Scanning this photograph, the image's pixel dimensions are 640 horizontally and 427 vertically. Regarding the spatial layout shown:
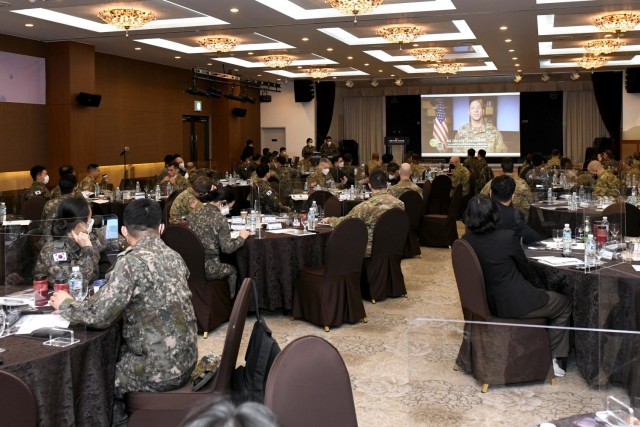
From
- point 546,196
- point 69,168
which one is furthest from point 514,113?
point 69,168

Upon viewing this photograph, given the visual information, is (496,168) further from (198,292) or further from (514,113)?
(198,292)

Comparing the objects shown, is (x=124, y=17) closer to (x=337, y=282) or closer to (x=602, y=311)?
(x=337, y=282)

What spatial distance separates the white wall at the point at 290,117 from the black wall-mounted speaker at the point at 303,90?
1.33 feet

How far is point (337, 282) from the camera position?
6.11m

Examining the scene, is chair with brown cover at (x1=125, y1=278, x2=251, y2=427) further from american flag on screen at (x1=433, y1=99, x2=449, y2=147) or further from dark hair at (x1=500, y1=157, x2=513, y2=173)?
american flag on screen at (x1=433, y1=99, x2=449, y2=147)

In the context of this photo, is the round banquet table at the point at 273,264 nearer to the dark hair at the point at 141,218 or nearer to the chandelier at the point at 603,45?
the dark hair at the point at 141,218

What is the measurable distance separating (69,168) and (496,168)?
56.6 ft

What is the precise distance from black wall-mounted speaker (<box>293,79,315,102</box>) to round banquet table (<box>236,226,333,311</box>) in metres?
16.2

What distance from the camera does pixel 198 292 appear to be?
234 inches

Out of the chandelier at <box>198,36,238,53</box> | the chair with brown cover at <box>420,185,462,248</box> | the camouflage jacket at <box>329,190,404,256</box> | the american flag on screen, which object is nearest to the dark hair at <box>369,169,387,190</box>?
the camouflage jacket at <box>329,190,404,256</box>

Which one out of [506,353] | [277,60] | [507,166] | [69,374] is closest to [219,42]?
[277,60]

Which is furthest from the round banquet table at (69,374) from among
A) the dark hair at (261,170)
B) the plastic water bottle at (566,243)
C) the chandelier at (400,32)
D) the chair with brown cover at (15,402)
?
the chandelier at (400,32)

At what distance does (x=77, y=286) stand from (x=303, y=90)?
62.0 ft

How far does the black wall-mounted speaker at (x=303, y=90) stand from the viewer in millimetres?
22125
